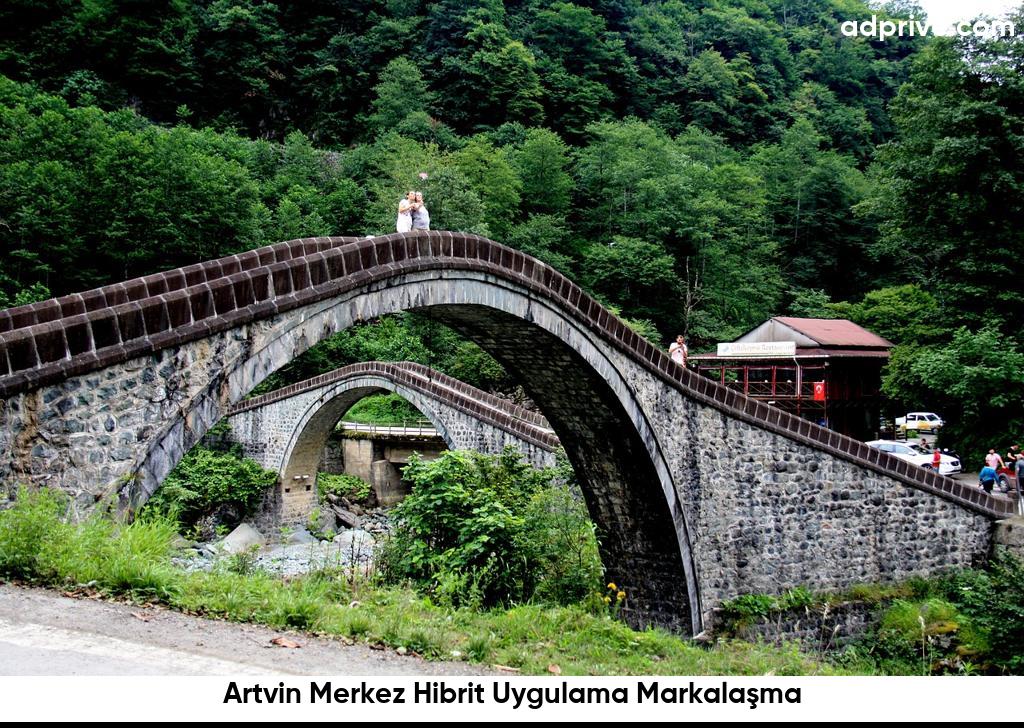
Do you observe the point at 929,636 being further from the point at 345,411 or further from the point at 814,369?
the point at 345,411

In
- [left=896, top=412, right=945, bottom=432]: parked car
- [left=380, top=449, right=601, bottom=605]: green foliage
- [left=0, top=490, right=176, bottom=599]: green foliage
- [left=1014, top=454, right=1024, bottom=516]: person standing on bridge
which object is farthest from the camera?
[left=896, top=412, right=945, bottom=432]: parked car

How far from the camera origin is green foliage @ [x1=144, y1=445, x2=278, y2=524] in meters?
24.5

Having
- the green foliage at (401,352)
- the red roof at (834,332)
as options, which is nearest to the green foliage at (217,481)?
the green foliage at (401,352)

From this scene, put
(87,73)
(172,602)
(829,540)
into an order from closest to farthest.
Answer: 1. (172,602)
2. (829,540)
3. (87,73)

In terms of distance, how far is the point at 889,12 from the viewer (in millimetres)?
63500

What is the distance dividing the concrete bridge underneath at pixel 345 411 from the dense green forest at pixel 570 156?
5.34m

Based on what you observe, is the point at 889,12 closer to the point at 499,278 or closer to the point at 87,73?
the point at 87,73

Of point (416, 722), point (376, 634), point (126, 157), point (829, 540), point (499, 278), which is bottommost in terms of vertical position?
point (829, 540)

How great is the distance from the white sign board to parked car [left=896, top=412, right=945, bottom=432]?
21.3ft

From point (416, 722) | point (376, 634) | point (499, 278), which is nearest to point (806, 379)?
point (499, 278)

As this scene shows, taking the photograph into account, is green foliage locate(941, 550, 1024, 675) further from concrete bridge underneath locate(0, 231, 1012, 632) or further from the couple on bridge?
the couple on bridge

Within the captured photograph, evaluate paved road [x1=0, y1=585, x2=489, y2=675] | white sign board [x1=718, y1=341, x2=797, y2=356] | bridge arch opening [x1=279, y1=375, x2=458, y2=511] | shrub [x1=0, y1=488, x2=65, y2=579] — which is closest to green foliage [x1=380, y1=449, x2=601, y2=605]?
paved road [x1=0, y1=585, x2=489, y2=675]

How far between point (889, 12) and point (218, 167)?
58.1 m

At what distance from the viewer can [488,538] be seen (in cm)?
937
